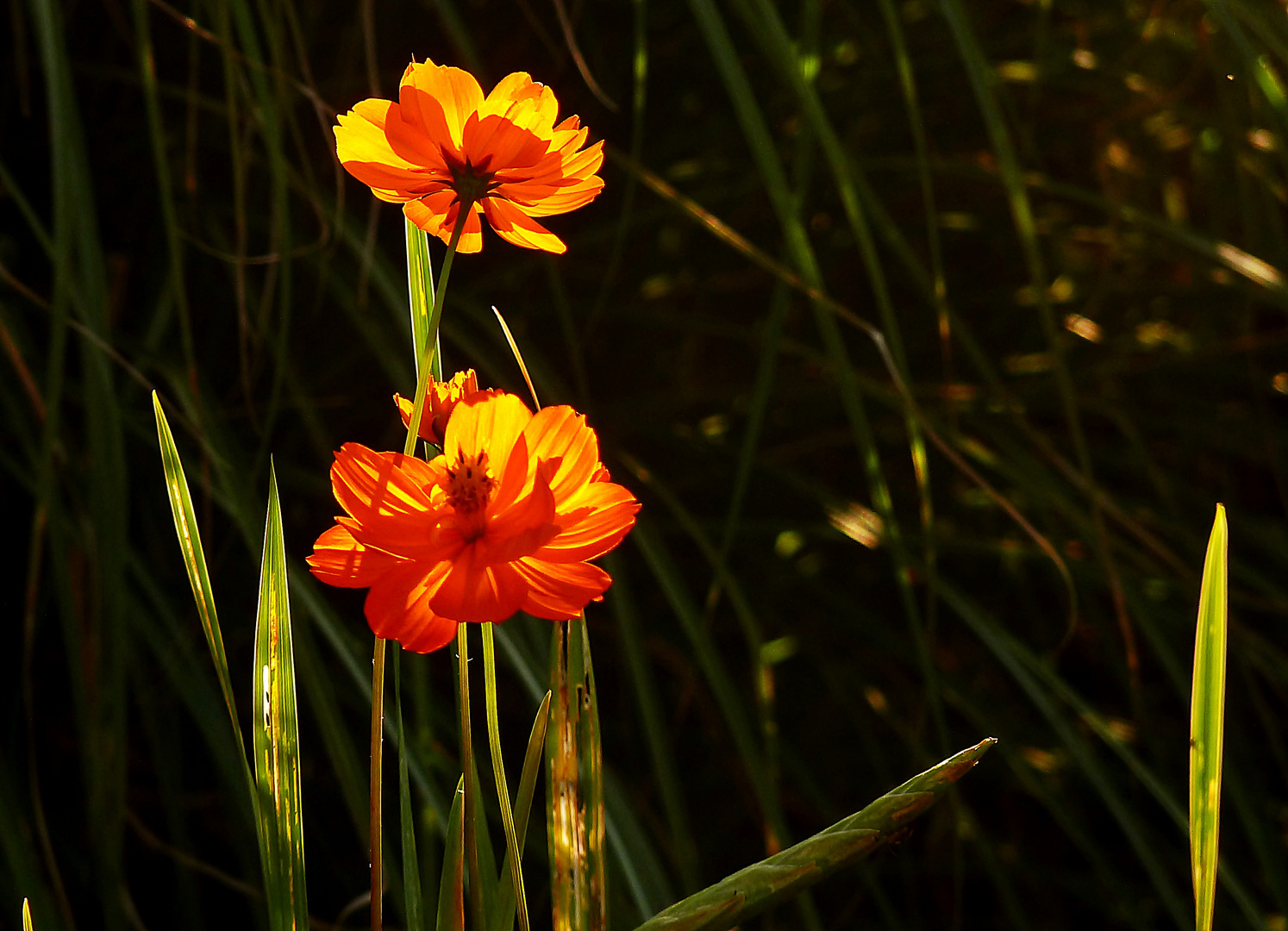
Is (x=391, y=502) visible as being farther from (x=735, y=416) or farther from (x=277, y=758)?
(x=735, y=416)

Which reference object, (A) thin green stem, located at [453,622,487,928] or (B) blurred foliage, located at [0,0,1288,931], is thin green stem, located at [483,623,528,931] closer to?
(A) thin green stem, located at [453,622,487,928]

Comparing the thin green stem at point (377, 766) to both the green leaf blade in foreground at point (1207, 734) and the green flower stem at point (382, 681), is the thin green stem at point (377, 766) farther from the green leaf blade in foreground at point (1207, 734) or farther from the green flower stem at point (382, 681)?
the green leaf blade in foreground at point (1207, 734)

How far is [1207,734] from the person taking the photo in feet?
0.68

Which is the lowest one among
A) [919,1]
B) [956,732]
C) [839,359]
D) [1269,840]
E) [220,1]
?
[1269,840]

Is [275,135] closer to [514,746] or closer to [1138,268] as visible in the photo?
[514,746]

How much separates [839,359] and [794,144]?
0.37m

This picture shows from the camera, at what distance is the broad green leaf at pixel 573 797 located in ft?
0.70

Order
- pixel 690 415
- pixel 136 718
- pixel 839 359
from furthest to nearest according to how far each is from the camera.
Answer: pixel 690 415
pixel 136 718
pixel 839 359

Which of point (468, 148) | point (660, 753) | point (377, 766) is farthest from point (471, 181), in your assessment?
point (660, 753)

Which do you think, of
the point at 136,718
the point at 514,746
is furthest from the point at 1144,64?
the point at 136,718

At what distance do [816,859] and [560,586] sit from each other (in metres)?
0.06

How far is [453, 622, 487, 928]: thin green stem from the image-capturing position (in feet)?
0.57

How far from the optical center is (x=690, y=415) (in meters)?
0.80

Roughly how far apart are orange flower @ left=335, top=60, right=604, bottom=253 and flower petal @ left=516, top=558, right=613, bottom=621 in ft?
0.20
